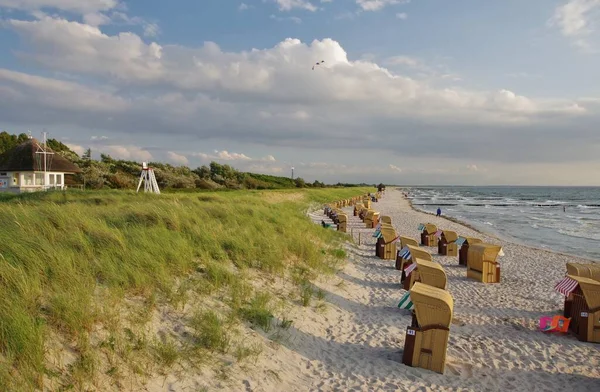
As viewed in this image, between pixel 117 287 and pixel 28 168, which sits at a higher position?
pixel 28 168

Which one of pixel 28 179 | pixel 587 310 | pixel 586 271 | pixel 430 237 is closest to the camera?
pixel 587 310

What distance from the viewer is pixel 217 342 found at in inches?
193

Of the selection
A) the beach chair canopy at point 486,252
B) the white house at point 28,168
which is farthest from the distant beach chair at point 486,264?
the white house at point 28,168

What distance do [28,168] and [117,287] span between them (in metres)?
27.9

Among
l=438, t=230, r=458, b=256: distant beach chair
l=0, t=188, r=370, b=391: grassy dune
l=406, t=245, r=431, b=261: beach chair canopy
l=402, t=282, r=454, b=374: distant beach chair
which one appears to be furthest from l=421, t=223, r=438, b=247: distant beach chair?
l=402, t=282, r=454, b=374: distant beach chair

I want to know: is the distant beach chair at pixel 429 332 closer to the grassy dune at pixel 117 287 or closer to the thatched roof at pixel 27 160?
the grassy dune at pixel 117 287

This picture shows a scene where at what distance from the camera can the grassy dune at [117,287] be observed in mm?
3785

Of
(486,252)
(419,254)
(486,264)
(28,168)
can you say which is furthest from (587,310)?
(28,168)

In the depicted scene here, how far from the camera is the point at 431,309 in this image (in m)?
5.26

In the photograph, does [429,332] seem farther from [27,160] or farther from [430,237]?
[27,160]

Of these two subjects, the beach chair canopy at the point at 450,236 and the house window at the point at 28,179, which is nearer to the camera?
the beach chair canopy at the point at 450,236

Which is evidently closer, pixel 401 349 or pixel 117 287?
pixel 117 287

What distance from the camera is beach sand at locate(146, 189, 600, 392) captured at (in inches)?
196

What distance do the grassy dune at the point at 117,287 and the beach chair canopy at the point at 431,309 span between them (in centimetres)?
211
